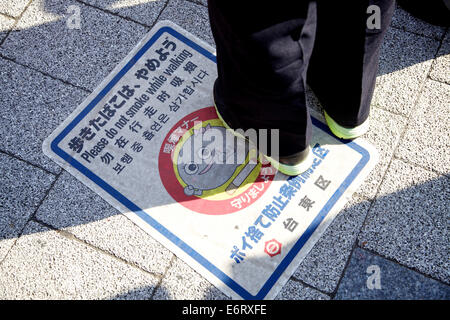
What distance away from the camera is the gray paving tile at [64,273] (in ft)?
6.61

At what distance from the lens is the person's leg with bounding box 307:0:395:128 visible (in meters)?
1.72

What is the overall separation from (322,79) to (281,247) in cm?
94

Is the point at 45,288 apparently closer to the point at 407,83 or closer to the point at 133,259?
the point at 133,259

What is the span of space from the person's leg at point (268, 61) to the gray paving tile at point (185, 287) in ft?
2.61

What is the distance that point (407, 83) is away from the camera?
7.92ft

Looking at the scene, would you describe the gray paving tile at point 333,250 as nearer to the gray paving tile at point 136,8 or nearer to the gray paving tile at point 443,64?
the gray paving tile at point 443,64

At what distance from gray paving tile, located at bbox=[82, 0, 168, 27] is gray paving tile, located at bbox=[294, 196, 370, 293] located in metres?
1.72

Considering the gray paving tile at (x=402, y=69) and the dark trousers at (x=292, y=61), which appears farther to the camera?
the gray paving tile at (x=402, y=69)

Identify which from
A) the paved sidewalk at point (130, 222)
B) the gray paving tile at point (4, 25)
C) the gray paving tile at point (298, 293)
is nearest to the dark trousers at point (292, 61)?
the paved sidewalk at point (130, 222)
